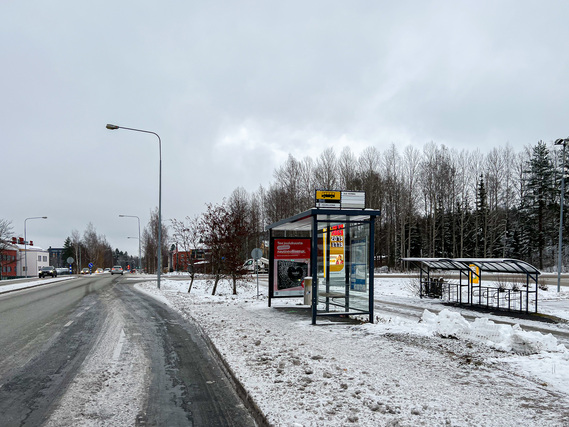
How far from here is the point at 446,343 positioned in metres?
8.00

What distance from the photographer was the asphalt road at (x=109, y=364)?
4637 millimetres

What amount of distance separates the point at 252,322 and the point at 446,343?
4.92m

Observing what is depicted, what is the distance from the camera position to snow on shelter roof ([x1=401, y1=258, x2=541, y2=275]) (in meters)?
14.2

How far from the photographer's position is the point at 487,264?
647 inches

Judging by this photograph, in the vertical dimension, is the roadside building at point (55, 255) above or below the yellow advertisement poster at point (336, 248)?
below

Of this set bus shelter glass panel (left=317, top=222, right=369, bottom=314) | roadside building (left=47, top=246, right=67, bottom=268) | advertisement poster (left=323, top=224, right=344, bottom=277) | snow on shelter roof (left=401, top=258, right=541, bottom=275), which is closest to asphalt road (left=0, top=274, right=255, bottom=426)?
bus shelter glass panel (left=317, top=222, right=369, bottom=314)

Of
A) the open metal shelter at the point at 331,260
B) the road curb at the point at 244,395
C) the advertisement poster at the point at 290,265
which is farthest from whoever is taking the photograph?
the advertisement poster at the point at 290,265

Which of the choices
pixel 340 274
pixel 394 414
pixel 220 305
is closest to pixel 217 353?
pixel 394 414

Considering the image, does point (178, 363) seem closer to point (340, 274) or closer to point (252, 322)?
point (252, 322)

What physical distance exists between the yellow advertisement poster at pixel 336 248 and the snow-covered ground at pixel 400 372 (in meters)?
2.11

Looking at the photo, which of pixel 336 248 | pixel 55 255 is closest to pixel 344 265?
pixel 336 248

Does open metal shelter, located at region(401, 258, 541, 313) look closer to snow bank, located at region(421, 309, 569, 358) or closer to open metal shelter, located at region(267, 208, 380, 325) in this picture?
open metal shelter, located at region(267, 208, 380, 325)

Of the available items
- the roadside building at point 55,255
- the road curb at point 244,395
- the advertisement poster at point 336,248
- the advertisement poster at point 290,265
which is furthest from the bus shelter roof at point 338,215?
the roadside building at point 55,255

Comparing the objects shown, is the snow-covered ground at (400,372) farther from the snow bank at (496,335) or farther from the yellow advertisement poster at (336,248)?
the yellow advertisement poster at (336,248)
